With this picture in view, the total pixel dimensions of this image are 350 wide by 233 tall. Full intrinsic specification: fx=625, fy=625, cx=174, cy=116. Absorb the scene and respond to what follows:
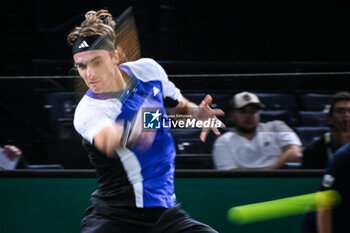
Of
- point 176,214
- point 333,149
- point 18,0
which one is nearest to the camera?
point 176,214

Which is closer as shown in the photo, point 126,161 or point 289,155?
point 126,161

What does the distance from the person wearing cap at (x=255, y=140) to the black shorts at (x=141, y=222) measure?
103 centimetres

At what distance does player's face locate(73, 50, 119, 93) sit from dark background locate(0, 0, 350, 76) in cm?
84

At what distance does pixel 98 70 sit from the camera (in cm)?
308

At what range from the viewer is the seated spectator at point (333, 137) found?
383cm

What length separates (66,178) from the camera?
415cm

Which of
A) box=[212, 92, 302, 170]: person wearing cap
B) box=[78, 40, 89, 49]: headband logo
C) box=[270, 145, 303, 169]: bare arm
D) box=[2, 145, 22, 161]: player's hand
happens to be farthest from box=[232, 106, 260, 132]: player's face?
box=[2, 145, 22, 161]: player's hand

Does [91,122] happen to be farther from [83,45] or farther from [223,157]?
[223,157]

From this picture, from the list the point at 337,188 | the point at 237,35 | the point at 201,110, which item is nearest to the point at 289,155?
the point at 237,35

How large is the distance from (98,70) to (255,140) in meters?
1.31

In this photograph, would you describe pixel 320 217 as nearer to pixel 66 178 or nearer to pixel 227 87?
pixel 227 87

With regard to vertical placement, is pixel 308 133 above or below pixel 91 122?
below

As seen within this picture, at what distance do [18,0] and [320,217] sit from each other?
253cm

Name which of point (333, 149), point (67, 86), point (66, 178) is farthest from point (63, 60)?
point (333, 149)
